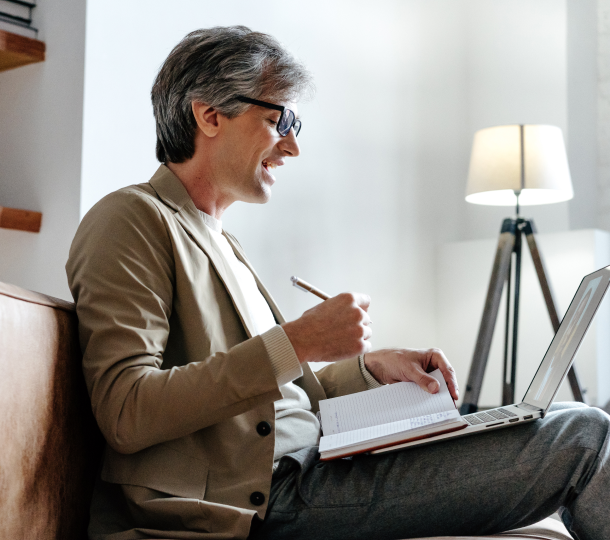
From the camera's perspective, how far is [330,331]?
983 mm

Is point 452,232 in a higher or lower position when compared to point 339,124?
lower

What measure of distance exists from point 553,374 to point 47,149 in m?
1.32

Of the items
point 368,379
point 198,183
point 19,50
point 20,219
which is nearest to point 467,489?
point 368,379

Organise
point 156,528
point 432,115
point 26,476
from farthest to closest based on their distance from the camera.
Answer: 1. point 432,115
2. point 156,528
3. point 26,476

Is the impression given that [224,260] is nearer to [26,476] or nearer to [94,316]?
[94,316]

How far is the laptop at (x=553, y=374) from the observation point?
969 millimetres

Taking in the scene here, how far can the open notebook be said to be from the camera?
95cm

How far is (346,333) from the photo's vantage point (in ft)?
3.25

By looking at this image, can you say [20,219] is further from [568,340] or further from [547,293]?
[547,293]

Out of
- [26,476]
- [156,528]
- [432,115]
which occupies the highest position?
[432,115]

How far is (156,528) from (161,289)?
338 mm

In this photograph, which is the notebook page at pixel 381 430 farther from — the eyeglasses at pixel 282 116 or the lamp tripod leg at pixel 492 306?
the lamp tripod leg at pixel 492 306


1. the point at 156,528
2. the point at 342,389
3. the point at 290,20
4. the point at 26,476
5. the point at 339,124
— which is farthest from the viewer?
the point at 339,124

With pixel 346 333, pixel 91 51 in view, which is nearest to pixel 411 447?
pixel 346 333
